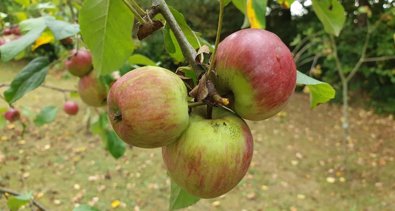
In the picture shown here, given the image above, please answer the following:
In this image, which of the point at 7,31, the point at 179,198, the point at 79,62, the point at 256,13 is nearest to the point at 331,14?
the point at 256,13

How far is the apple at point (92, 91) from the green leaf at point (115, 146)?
364 millimetres

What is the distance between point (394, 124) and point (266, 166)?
2620 mm

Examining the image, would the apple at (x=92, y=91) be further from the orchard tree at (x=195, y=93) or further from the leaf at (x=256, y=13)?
the orchard tree at (x=195, y=93)

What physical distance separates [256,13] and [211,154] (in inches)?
20.2

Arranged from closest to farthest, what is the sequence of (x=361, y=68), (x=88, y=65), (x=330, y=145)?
(x=88, y=65)
(x=330, y=145)
(x=361, y=68)

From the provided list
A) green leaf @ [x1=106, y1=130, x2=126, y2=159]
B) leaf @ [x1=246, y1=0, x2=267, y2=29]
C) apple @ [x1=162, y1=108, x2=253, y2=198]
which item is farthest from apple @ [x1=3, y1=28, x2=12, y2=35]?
apple @ [x1=162, y1=108, x2=253, y2=198]

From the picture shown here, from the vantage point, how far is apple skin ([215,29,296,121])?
0.52 metres

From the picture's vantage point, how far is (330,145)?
546 cm

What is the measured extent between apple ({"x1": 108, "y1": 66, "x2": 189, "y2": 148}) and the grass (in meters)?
3.24

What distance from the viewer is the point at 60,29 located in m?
1.25

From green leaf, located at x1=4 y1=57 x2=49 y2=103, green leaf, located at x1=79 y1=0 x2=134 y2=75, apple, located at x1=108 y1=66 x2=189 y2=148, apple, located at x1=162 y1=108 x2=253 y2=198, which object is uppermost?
green leaf, located at x1=79 y1=0 x2=134 y2=75

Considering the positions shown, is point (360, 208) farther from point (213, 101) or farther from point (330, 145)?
point (213, 101)

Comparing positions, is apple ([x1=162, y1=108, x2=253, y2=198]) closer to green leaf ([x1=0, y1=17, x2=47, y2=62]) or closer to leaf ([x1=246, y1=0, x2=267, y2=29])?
leaf ([x1=246, y1=0, x2=267, y2=29])

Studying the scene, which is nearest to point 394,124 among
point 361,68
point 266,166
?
point 361,68
